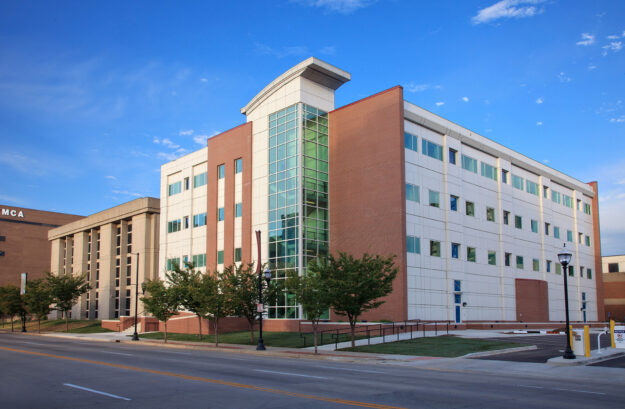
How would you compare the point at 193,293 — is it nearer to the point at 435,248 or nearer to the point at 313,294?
the point at 313,294

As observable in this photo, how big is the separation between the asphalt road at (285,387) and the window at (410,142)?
26.6 meters

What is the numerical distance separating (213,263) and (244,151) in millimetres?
12180

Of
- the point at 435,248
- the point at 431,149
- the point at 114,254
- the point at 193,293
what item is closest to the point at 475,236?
the point at 435,248

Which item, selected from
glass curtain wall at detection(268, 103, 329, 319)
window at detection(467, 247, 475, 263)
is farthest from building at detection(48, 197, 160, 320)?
window at detection(467, 247, 475, 263)

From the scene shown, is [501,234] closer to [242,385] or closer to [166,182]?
[166,182]

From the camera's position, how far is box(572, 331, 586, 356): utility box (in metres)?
24.2

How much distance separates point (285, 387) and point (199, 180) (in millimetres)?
49883

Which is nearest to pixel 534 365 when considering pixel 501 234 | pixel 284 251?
pixel 284 251

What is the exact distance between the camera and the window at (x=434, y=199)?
4727 centimetres

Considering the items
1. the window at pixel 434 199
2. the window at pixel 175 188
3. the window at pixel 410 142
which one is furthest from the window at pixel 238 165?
the window at pixel 434 199

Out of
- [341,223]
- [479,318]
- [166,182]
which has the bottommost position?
[479,318]

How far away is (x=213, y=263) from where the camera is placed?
5697 cm

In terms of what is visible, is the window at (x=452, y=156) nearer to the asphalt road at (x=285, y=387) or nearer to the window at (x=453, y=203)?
the window at (x=453, y=203)

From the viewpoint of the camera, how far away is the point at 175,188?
66438 mm
